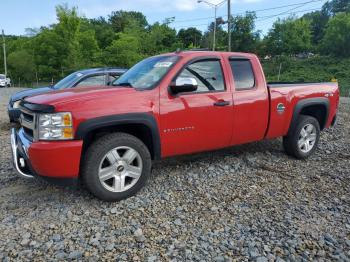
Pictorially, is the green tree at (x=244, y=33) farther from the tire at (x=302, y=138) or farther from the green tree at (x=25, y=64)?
the tire at (x=302, y=138)

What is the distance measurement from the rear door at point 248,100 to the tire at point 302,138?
70 centimetres

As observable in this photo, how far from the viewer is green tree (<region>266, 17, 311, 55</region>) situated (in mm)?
65750

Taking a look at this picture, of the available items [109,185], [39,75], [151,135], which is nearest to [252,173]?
[151,135]

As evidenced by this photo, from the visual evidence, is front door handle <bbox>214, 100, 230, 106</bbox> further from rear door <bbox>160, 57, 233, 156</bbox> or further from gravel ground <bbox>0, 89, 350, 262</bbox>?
gravel ground <bbox>0, 89, 350, 262</bbox>

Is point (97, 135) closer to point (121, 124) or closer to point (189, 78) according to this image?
point (121, 124)

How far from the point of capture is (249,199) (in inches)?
161

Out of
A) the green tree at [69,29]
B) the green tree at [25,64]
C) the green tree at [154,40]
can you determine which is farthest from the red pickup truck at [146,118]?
the green tree at [25,64]

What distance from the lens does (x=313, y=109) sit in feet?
19.8

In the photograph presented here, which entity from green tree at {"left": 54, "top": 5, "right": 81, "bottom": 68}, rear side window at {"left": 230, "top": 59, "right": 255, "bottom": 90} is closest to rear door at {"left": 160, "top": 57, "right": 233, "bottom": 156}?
rear side window at {"left": 230, "top": 59, "right": 255, "bottom": 90}

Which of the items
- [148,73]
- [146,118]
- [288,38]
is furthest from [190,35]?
[146,118]

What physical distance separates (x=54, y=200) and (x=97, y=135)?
3.14 feet

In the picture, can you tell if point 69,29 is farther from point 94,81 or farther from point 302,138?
point 302,138

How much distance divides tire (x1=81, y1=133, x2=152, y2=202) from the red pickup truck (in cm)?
1

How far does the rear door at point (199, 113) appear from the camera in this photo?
163 inches
